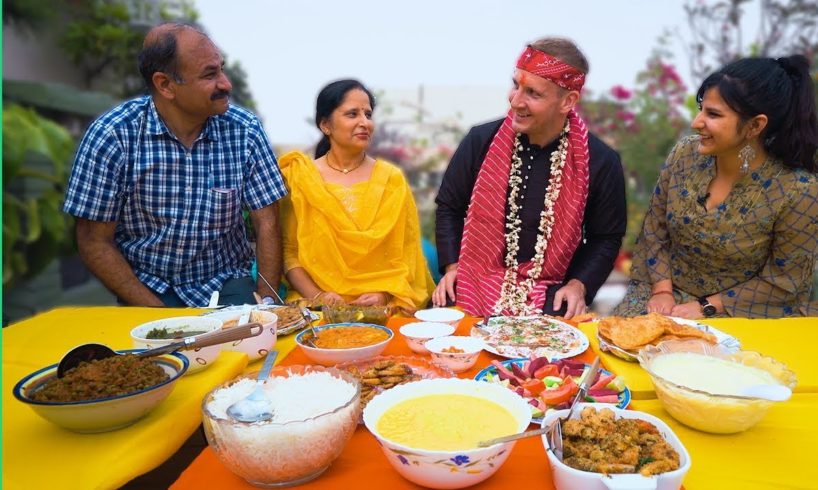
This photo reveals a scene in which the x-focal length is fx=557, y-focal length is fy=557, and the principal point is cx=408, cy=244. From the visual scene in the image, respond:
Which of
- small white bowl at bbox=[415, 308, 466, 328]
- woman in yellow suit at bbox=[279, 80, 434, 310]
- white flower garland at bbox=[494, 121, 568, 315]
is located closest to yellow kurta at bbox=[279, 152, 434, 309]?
woman in yellow suit at bbox=[279, 80, 434, 310]

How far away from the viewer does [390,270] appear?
3.29 metres

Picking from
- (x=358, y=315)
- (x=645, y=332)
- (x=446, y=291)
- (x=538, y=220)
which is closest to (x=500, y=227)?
(x=538, y=220)

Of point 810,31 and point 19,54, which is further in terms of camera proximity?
point 810,31

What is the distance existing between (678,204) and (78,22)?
5.71 metres

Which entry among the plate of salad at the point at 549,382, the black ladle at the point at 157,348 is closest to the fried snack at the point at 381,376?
the plate of salad at the point at 549,382

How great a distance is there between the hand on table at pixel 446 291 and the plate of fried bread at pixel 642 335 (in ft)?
4.12

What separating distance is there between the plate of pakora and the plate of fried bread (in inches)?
3.9

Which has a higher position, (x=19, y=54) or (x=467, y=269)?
(x=19, y=54)

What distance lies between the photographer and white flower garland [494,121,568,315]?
3043 millimetres

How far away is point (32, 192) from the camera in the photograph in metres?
4.22

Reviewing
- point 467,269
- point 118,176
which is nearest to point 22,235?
point 118,176

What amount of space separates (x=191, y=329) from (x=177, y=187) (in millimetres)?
1343

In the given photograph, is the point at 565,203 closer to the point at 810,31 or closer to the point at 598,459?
the point at 598,459

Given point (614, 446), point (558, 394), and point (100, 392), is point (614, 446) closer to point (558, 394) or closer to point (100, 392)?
point (558, 394)
